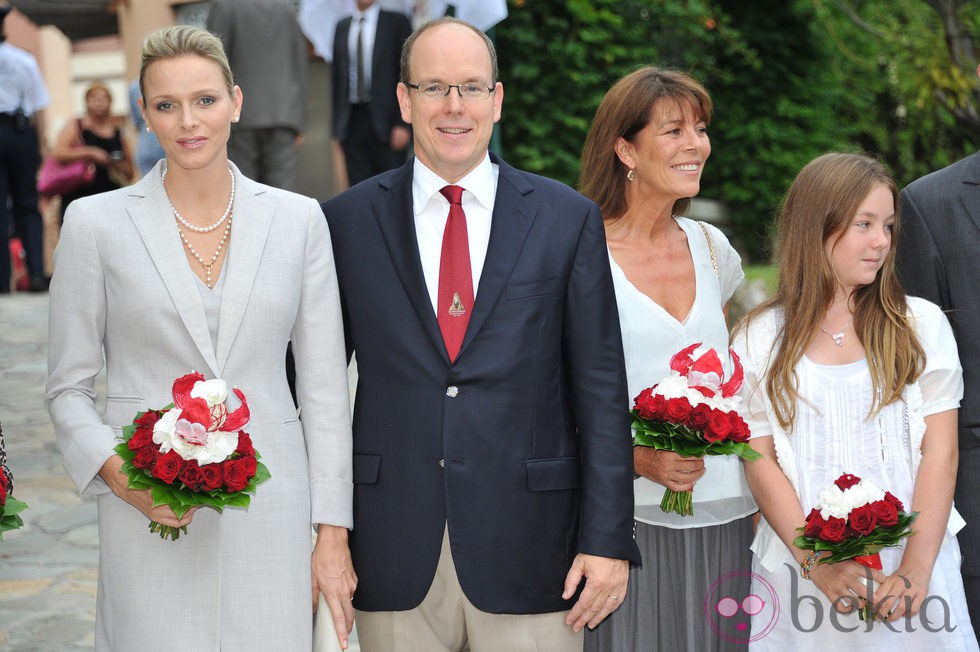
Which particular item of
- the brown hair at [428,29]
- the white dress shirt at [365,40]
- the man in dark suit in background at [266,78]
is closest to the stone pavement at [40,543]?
the man in dark suit in background at [266,78]

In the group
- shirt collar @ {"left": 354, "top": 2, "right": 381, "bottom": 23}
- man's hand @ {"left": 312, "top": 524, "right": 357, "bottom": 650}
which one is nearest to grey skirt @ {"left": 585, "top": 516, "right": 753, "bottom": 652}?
man's hand @ {"left": 312, "top": 524, "right": 357, "bottom": 650}

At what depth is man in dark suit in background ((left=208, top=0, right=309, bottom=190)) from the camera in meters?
9.45

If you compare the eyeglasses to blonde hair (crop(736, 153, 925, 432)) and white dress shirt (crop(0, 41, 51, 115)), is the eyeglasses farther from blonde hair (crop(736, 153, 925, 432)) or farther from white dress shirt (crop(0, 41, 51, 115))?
white dress shirt (crop(0, 41, 51, 115))

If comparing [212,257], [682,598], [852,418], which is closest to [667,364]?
[852,418]

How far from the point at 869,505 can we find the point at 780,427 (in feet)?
1.89

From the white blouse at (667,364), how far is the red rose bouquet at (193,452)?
1.58 m

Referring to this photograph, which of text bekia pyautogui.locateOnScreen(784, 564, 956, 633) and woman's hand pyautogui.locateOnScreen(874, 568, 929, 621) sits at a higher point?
woman's hand pyautogui.locateOnScreen(874, 568, 929, 621)

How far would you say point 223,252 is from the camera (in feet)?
12.2

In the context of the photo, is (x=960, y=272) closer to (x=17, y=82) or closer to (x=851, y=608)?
(x=851, y=608)

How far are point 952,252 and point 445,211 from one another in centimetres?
186

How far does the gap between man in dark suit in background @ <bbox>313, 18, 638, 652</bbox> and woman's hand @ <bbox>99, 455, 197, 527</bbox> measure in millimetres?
469

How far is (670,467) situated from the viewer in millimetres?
4133

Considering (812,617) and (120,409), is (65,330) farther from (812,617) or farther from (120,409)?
(812,617)

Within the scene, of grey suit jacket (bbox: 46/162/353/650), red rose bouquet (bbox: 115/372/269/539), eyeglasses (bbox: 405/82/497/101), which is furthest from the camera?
eyeglasses (bbox: 405/82/497/101)
